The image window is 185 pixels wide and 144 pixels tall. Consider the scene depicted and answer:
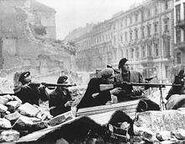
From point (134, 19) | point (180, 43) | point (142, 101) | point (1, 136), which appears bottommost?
point (1, 136)

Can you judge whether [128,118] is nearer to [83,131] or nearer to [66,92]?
A: [83,131]

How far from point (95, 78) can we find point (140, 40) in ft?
158

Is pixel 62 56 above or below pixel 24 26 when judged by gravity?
below

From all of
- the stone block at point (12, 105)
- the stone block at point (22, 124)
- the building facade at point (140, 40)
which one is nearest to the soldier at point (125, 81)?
the stone block at point (22, 124)

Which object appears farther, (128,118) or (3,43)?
(3,43)

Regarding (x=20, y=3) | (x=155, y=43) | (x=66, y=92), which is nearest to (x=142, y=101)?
(x=66, y=92)

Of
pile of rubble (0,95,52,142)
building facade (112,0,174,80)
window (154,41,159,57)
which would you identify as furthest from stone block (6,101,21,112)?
window (154,41,159,57)

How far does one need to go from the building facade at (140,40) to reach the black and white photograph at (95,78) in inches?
5.5

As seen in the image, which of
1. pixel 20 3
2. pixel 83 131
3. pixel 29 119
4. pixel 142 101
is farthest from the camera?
pixel 20 3

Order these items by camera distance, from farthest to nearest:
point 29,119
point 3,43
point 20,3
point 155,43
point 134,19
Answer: point 134,19 → point 155,43 → point 20,3 → point 3,43 → point 29,119

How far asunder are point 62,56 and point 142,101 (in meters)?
34.0

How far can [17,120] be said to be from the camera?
712cm

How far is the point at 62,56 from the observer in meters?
41.6

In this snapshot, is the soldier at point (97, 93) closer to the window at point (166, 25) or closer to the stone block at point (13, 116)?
the stone block at point (13, 116)
